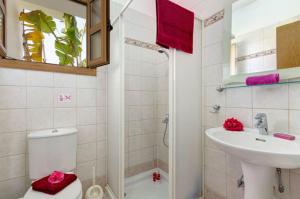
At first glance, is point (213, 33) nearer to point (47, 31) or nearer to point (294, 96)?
point (294, 96)

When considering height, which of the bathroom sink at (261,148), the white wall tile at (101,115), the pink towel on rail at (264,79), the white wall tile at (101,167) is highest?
the pink towel on rail at (264,79)

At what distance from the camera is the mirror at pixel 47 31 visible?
5.08ft

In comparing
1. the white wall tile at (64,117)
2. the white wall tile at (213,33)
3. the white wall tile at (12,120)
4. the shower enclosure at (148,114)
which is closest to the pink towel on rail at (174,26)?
the shower enclosure at (148,114)

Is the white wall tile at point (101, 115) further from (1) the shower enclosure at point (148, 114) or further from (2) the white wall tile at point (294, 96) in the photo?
(2) the white wall tile at point (294, 96)

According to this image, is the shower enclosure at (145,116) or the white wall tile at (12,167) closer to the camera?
the white wall tile at (12,167)

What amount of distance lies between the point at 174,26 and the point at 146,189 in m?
1.82

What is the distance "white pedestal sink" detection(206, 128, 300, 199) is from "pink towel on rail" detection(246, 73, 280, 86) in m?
0.34

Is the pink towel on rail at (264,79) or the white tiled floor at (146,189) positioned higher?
the pink towel on rail at (264,79)

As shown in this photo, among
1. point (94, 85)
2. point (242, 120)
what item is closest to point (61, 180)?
point (94, 85)

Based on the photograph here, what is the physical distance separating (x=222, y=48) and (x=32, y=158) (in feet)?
6.10

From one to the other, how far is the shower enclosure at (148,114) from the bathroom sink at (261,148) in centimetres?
34

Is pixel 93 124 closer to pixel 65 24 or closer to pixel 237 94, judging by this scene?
pixel 65 24

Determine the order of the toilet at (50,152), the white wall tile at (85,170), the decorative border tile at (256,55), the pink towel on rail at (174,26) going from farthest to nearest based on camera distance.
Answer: the white wall tile at (85,170), the toilet at (50,152), the pink towel on rail at (174,26), the decorative border tile at (256,55)

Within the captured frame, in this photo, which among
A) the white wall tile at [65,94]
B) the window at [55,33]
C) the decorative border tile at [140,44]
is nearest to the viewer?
the window at [55,33]
